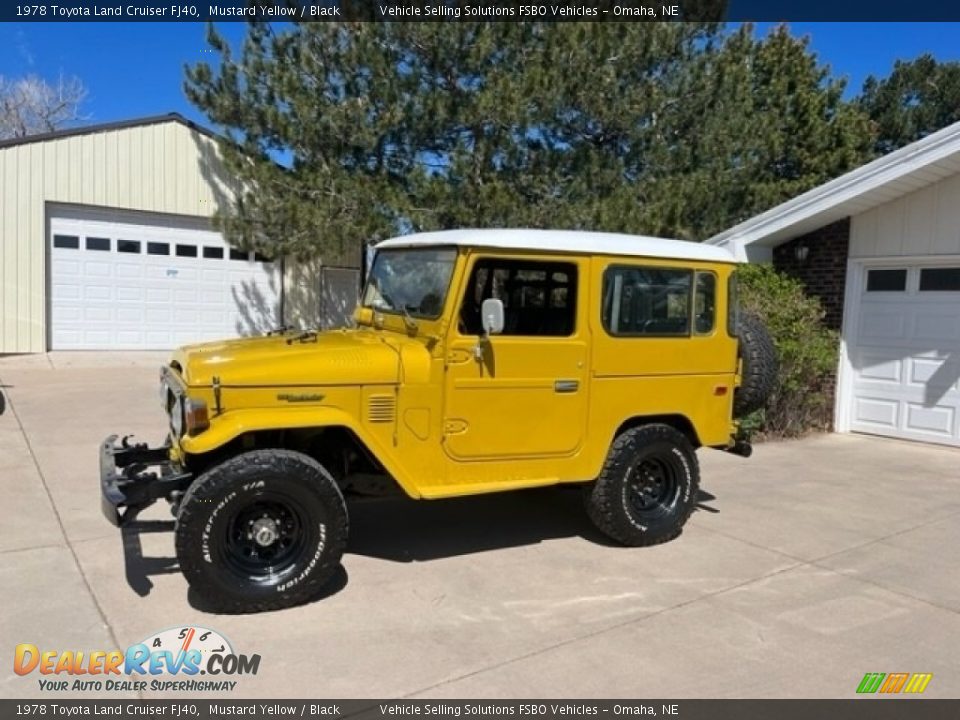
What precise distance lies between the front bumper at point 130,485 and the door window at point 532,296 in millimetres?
1909

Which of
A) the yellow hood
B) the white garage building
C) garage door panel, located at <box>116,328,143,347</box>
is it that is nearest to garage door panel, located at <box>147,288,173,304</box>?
garage door panel, located at <box>116,328,143,347</box>

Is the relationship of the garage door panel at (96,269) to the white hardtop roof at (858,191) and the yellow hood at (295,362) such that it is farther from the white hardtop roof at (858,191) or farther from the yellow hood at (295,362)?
the yellow hood at (295,362)

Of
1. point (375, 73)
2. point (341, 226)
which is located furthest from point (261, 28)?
point (341, 226)

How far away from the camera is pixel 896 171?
340 inches

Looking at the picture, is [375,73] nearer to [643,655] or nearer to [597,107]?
[597,107]

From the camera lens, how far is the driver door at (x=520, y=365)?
14.8ft

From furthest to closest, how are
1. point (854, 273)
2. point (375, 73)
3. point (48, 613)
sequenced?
point (375, 73), point (854, 273), point (48, 613)

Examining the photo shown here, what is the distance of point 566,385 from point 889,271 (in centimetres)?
694

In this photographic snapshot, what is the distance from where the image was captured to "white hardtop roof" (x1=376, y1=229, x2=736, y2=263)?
15.0ft

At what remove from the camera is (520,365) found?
15.3 ft

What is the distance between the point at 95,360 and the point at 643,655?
43.1 ft

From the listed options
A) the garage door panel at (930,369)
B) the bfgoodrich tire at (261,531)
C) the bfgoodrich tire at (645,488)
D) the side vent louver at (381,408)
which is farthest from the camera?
the garage door panel at (930,369)

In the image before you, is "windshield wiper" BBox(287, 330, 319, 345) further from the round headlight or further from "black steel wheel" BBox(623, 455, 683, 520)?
"black steel wheel" BBox(623, 455, 683, 520)
